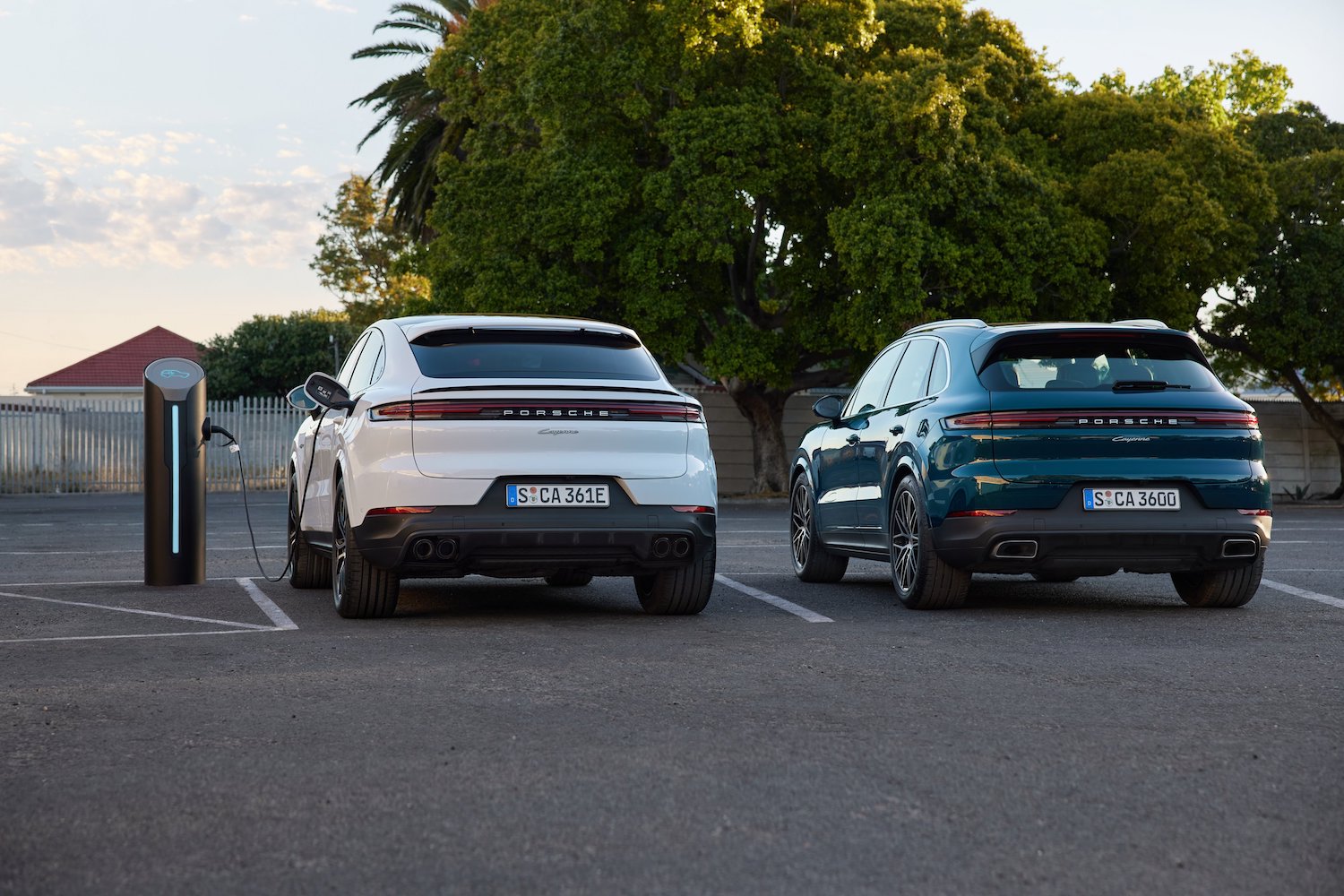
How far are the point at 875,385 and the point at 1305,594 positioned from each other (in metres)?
3.12

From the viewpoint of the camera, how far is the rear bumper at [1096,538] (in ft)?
27.9

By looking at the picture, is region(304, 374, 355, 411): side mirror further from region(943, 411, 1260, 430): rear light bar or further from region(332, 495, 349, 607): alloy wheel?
region(943, 411, 1260, 430): rear light bar

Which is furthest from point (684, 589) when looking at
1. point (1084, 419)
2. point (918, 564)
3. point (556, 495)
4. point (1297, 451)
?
point (1297, 451)

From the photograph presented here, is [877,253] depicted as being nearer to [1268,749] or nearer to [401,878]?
[1268,749]

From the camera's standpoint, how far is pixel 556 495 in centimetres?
807

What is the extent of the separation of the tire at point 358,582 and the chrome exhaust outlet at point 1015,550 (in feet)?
11.0

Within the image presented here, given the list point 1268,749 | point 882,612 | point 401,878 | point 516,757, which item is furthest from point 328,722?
point 882,612

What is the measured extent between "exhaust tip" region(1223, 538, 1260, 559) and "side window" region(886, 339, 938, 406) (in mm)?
1991

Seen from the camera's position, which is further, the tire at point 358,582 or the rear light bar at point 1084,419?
the rear light bar at point 1084,419

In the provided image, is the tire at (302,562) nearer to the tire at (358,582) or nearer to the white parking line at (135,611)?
the white parking line at (135,611)

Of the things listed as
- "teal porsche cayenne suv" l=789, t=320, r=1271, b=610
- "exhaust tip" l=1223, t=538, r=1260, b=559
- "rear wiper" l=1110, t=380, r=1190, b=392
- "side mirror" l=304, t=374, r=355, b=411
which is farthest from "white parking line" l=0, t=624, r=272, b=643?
"exhaust tip" l=1223, t=538, r=1260, b=559

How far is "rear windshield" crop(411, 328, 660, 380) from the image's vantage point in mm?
8430

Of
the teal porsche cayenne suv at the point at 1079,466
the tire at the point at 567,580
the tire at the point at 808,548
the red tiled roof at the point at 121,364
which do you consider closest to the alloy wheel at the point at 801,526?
the tire at the point at 808,548

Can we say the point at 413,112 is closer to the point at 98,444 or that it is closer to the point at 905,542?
the point at 98,444
